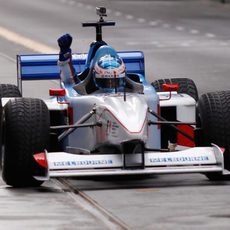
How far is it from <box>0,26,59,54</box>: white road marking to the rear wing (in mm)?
14881

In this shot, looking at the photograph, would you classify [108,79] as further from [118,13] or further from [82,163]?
[118,13]

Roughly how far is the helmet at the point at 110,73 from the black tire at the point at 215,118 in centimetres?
98

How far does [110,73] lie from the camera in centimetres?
1641

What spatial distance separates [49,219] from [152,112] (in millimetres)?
2885

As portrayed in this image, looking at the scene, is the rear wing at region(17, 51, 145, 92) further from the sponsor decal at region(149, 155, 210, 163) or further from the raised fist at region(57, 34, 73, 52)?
the sponsor decal at region(149, 155, 210, 163)

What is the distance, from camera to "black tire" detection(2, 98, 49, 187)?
1531 centimetres

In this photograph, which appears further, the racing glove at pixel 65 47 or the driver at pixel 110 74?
the racing glove at pixel 65 47

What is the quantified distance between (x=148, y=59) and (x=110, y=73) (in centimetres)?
1750

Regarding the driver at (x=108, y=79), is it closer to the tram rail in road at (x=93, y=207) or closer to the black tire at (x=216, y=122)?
the black tire at (x=216, y=122)

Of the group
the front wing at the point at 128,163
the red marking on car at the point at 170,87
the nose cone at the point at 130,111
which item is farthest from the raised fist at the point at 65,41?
the front wing at the point at 128,163

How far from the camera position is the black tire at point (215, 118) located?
1566 centimetres

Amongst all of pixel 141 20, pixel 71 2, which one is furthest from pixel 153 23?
pixel 71 2

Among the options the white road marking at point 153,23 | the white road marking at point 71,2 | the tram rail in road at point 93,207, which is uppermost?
the white road marking at point 71,2

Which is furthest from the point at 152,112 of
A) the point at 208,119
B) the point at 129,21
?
the point at 129,21
